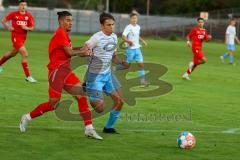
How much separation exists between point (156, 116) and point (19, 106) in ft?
9.72

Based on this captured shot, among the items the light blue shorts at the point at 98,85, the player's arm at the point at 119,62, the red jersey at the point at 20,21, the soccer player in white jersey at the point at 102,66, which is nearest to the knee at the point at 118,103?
the soccer player in white jersey at the point at 102,66

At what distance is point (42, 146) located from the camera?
9.59 m

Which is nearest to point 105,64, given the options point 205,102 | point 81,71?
point 205,102

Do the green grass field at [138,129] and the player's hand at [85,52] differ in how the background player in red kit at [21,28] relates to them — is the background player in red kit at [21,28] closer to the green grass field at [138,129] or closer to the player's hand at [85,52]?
the green grass field at [138,129]

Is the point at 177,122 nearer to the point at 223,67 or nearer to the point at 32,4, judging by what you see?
the point at 223,67

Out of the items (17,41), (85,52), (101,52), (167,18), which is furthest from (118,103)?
(167,18)

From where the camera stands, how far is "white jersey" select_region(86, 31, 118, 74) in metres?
10.6

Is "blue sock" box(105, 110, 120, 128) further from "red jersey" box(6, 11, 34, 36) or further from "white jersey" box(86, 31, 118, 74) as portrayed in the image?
"red jersey" box(6, 11, 34, 36)

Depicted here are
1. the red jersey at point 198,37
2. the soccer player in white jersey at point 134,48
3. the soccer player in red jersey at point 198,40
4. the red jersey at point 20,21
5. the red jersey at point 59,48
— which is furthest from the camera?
the red jersey at point 198,37

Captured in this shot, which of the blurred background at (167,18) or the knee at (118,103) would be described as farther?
the blurred background at (167,18)

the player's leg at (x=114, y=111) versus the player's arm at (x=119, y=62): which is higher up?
the player's arm at (x=119, y=62)

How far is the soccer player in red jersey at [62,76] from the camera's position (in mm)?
10383

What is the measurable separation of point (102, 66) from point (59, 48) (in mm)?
814

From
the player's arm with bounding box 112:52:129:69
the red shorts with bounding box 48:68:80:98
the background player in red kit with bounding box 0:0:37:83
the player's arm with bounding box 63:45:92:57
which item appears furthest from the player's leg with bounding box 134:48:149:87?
the player's arm with bounding box 63:45:92:57
